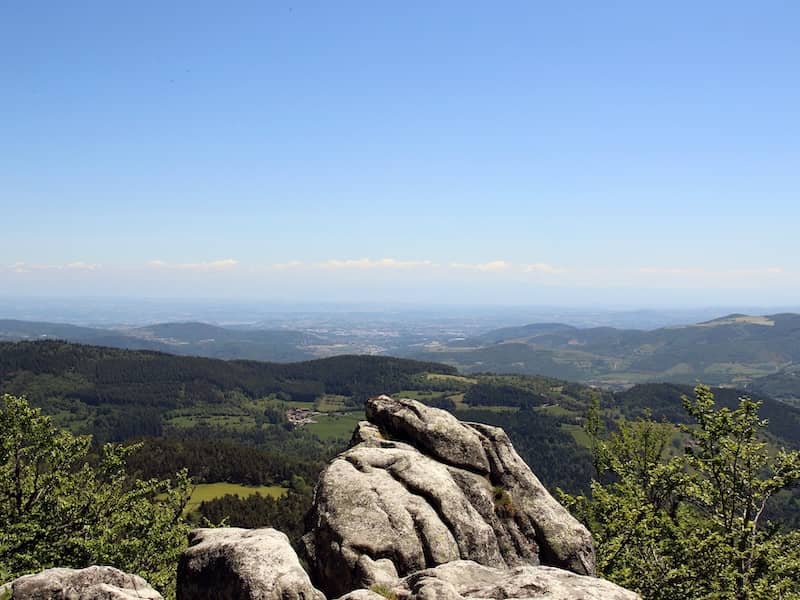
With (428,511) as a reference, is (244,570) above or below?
above

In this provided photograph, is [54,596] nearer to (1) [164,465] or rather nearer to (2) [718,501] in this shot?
(2) [718,501]

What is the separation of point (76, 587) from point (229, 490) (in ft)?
567

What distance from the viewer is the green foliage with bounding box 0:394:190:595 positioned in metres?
32.0

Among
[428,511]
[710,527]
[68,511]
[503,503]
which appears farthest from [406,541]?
[68,511]

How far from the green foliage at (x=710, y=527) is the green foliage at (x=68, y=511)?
100ft

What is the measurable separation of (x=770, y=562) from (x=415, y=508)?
63.7ft

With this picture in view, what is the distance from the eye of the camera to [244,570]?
634 inches

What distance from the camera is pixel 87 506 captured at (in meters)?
37.8

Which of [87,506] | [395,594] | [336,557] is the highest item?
[395,594]

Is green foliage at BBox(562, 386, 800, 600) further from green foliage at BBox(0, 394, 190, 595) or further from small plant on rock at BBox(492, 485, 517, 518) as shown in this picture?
green foliage at BBox(0, 394, 190, 595)

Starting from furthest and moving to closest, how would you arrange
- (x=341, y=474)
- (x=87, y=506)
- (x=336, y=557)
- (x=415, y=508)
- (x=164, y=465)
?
(x=164, y=465), (x=87, y=506), (x=341, y=474), (x=415, y=508), (x=336, y=557)

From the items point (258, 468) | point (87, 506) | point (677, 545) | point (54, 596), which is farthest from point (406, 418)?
point (258, 468)

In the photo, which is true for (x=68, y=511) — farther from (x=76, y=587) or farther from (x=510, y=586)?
(x=510, y=586)

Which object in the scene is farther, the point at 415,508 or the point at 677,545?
the point at 677,545
